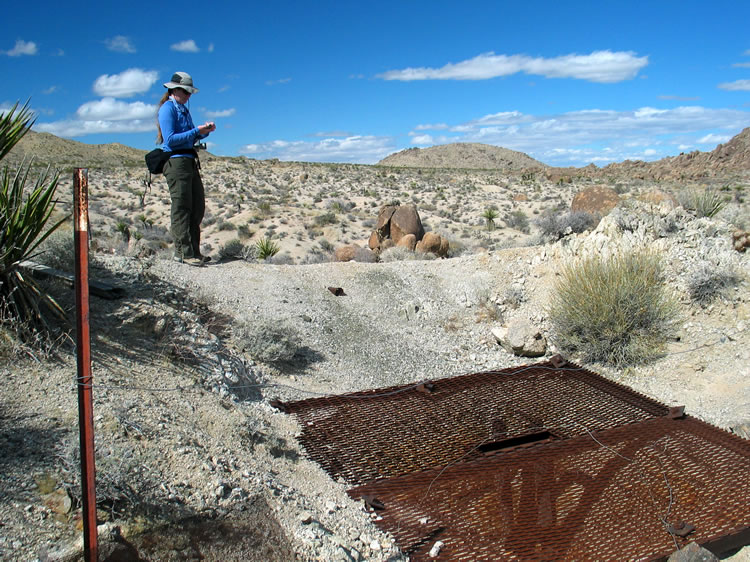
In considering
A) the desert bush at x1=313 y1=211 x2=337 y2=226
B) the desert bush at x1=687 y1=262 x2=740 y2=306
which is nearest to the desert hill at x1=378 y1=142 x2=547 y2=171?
the desert bush at x1=313 y1=211 x2=337 y2=226

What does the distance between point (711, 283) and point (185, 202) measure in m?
6.48

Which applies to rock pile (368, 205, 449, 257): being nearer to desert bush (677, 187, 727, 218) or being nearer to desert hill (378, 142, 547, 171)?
desert bush (677, 187, 727, 218)

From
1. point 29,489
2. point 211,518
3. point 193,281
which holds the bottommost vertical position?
point 211,518

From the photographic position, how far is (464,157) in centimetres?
8494

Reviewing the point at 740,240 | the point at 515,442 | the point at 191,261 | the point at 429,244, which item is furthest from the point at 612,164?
the point at 515,442

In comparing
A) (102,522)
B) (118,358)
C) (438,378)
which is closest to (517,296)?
(438,378)

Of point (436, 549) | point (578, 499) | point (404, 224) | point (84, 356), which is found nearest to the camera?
point (84, 356)

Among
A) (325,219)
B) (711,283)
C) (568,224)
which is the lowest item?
(711,283)

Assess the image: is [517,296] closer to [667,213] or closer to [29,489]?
[667,213]

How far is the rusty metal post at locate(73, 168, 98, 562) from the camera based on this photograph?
7.35 feet

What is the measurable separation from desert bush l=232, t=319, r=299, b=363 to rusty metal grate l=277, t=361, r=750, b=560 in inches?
27.5

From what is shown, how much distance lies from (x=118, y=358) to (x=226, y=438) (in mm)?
1100

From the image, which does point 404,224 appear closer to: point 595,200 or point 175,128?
point 595,200

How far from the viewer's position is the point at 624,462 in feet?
14.3
